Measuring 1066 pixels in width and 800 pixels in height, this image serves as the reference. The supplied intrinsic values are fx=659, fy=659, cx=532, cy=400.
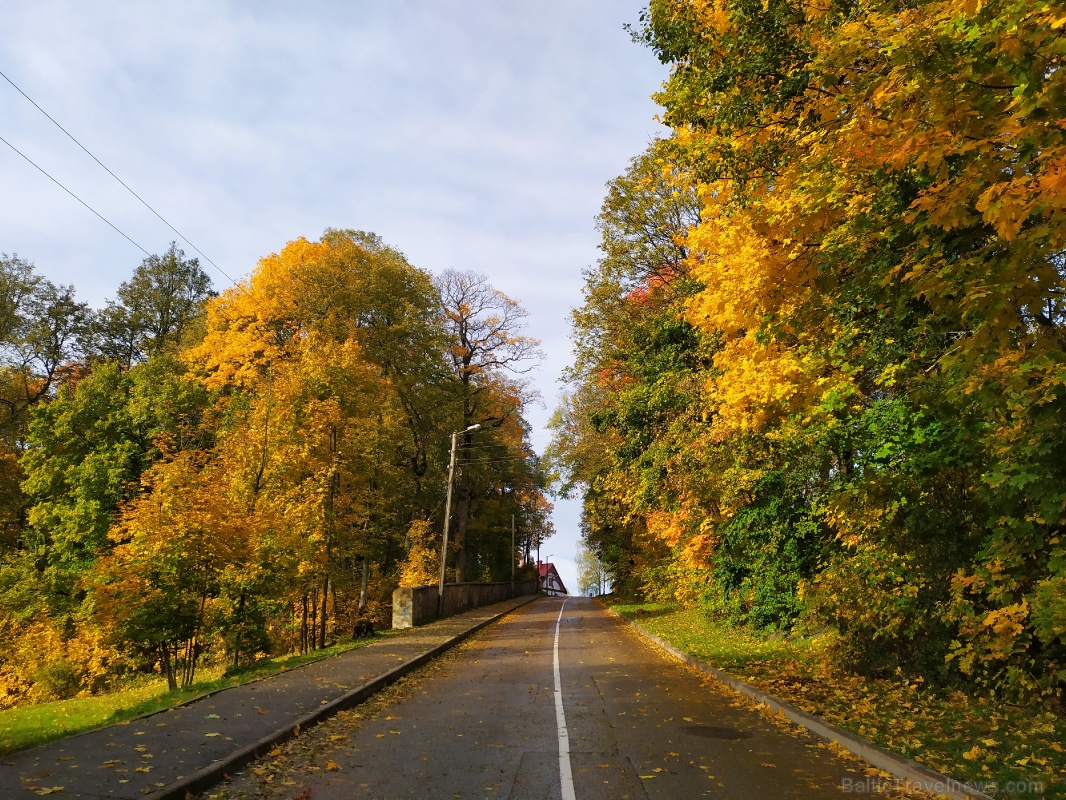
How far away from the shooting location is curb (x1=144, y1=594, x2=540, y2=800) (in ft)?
17.2

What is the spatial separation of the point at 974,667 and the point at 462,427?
84.0ft

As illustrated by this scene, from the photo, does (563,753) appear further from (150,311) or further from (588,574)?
(588,574)

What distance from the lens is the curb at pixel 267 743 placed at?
523 cm

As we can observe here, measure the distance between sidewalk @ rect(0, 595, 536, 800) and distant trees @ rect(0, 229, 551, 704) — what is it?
3262mm

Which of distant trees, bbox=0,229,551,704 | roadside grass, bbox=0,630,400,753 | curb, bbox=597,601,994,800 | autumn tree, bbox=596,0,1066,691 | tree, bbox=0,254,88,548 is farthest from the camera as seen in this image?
Answer: tree, bbox=0,254,88,548

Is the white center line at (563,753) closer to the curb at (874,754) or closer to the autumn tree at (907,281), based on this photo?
the curb at (874,754)

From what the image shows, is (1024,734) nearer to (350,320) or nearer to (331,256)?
(350,320)

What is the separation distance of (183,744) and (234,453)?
1232 cm

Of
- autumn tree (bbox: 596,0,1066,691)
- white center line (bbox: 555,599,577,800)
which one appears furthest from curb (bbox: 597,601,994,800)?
white center line (bbox: 555,599,577,800)

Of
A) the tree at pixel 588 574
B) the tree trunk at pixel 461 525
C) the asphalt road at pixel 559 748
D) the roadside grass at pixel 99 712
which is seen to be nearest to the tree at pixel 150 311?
the tree trunk at pixel 461 525

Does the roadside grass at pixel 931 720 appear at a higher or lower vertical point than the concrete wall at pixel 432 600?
lower

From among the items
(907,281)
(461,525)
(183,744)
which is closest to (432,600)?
(461,525)

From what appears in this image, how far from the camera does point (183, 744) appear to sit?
21.5ft

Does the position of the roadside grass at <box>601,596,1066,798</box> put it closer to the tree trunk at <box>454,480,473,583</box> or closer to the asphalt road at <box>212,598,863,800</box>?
the asphalt road at <box>212,598,863,800</box>
